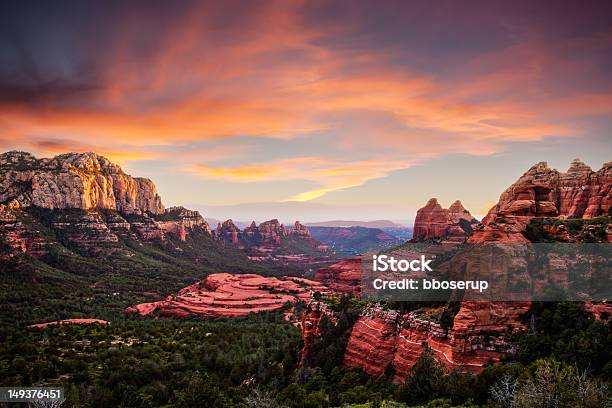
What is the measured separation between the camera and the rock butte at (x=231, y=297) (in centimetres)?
7300

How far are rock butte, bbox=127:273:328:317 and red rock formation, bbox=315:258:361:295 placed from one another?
231 cm

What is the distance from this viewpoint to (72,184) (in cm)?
12950

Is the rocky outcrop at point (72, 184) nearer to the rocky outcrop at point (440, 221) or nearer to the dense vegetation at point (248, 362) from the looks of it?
the dense vegetation at point (248, 362)

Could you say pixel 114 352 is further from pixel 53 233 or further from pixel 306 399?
pixel 53 233

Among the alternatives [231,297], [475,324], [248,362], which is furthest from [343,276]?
[475,324]

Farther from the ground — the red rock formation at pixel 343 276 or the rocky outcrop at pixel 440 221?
the rocky outcrop at pixel 440 221

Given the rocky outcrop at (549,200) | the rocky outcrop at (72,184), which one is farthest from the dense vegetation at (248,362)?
the rocky outcrop at (72,184)

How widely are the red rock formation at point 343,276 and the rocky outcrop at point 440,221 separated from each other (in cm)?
1433

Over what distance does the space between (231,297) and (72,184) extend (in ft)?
259

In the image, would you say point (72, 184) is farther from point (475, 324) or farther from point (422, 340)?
point (475, 324)

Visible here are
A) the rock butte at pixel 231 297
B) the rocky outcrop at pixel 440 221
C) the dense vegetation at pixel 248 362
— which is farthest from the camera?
the rocky outcrop at pixel 440 221

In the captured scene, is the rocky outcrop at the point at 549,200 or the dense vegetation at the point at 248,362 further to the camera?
the rocky outcrop at the point at 549,200

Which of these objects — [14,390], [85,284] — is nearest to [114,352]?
[14,390]

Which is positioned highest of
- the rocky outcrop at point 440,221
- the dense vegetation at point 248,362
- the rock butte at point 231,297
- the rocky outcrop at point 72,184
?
the rocky outcrop at point 72,184
